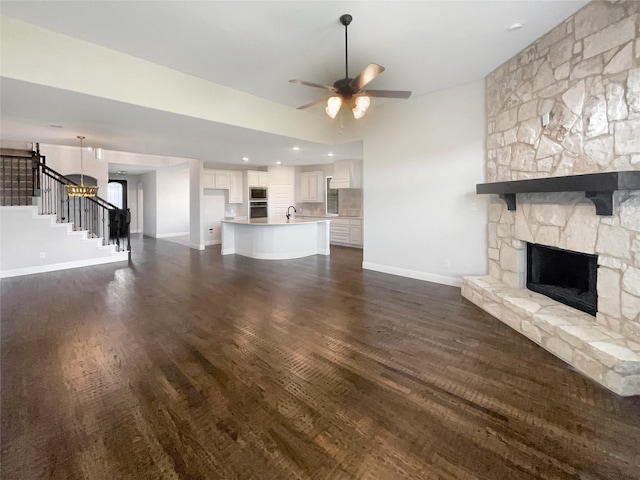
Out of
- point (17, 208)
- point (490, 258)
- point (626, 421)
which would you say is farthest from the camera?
point (17, 208)

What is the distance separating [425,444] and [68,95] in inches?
184

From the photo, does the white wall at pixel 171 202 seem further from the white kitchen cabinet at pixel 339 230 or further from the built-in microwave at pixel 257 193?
the white kitchen cabinet at pixel 339 230

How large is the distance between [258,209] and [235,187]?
1.06 m

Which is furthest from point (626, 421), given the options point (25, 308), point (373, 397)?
point (25, 308)

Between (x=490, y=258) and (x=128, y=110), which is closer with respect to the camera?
(x=128, y=110)

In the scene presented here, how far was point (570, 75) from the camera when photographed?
299 cm

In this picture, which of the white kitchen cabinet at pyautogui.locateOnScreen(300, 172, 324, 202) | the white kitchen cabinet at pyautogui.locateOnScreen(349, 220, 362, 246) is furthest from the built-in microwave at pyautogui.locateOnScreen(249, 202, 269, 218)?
the white kitchen cabinet at pyautogui.locateOnScreen(349, 220, 362, 246)

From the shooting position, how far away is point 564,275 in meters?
3.48

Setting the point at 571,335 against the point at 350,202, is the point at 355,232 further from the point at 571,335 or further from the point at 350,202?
the point at 571,335

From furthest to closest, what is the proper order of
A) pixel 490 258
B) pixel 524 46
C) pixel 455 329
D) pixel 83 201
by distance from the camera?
1. pixel 83 201
2. pixel 490 258
3. pixel 524 46
4. pixel 455 329

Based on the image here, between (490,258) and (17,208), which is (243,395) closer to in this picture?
(490,258)

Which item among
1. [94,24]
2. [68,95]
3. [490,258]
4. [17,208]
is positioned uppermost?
[94,24]

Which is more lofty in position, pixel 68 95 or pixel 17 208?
pixel 68 95

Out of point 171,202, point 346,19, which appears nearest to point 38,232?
point 171,202
